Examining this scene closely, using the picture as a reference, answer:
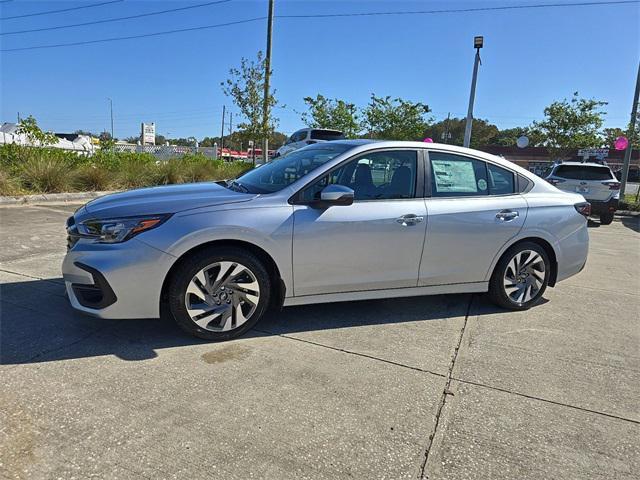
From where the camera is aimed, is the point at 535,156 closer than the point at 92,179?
No

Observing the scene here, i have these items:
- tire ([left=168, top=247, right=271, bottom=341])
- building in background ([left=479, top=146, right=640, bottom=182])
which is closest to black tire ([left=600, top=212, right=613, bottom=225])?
tire ([left=168, top=247, right=271, bottom=341])

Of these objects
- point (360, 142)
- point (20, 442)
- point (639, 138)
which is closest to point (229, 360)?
point (20, 442)

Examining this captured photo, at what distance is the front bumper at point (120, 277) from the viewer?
306cm

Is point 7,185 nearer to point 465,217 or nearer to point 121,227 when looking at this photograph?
point 121,227

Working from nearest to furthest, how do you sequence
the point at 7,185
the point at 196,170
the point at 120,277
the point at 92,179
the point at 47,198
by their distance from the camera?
the point at 120,277 → the point at 7,185 → the point at 47,198 → the point at 92,179 → the point at 196,170

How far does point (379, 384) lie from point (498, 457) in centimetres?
84

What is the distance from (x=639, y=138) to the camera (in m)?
26.1

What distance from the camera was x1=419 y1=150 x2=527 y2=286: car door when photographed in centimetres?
390

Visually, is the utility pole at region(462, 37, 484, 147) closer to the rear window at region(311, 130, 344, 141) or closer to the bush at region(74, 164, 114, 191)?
the rear window at region(311, 130, 344, 141)

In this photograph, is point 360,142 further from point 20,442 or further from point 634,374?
point 20,442

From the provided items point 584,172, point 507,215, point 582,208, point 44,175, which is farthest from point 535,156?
point 507,215

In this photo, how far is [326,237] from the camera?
11.4 feet

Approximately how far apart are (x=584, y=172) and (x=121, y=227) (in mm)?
12150

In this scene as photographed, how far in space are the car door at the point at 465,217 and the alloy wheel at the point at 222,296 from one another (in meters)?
1.54
